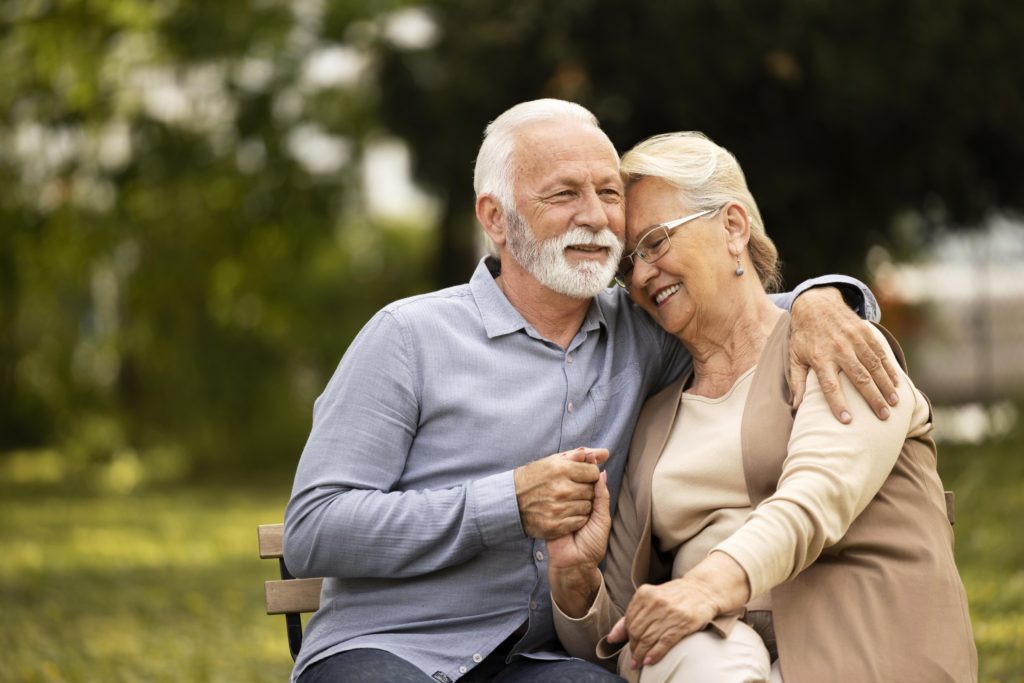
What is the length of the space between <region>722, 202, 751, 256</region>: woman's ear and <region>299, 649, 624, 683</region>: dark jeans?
41.1 inches

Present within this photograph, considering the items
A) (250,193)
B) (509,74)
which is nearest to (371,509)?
(509,74)

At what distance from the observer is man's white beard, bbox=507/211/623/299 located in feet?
10.6

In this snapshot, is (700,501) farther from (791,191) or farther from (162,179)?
(162,179)

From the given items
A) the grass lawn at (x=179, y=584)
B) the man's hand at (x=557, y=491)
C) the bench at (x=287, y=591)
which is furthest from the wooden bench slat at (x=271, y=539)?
the grass lawn at (x=179, y=584)

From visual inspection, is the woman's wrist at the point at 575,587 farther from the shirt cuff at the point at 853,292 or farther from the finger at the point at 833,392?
the shirt cuff at the point at 853,292

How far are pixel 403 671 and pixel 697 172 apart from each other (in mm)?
1344

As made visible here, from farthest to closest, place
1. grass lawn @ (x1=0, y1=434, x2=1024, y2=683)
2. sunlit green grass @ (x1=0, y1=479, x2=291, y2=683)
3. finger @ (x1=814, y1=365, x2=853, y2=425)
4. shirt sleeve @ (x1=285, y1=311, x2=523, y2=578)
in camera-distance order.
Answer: sunlit green grass @ (x1=0, y1=479, x2=291, y2=683)
grass lawn @ (x1=0, y1=434, x2=1024, y2=683)
shirt sleeve @ (x1=285, y1=311, x2=523, y2=578)
finger @ (x1=814, y1=365, x2=853, y2=425)

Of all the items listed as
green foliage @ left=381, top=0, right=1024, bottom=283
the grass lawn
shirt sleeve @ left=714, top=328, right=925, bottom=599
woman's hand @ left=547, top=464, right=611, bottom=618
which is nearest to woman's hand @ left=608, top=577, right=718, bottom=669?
shirt sleeve @ left=714, top=328, right=925, bottom=599

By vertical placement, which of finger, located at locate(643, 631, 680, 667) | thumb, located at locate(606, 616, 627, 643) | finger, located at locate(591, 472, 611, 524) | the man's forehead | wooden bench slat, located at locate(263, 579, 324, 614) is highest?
the man's forehead

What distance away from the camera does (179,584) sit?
28.2 ft

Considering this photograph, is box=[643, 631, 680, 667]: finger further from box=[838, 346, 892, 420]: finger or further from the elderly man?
box=[838, 346, 892, 420]: finger

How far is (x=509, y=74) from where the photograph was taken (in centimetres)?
1087

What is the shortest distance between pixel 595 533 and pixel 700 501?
277 mm

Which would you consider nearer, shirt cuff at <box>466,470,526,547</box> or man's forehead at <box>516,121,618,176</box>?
shirt cuff at <box>466,470,526,547</box>
